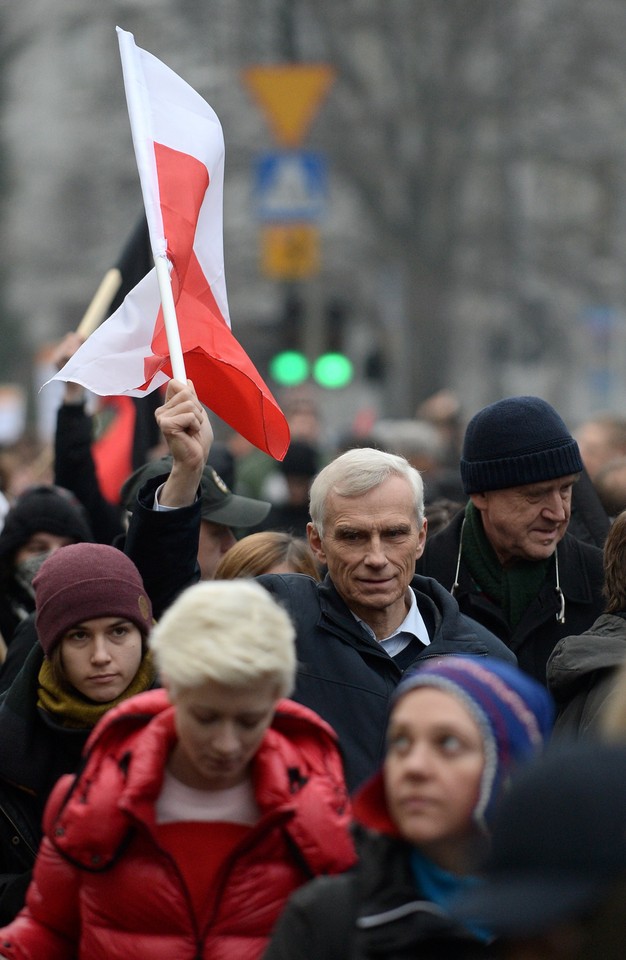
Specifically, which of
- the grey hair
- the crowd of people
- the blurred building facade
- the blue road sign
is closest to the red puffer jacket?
the crowd of people

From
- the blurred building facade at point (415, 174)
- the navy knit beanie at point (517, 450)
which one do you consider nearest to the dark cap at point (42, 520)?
the navy knit beanie at point (517, 450)

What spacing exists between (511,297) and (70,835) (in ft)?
112

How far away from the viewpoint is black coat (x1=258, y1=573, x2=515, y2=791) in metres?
4.60

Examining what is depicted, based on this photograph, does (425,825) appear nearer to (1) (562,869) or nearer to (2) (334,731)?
(1) (562,869)

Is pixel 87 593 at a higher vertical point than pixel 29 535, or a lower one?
lower

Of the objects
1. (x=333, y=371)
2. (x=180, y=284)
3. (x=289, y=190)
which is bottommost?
(x=180, y=284)

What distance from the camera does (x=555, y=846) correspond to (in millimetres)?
2605

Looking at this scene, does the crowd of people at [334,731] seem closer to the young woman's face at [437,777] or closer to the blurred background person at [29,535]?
the young woman's face at [437,777]

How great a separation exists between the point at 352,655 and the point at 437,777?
5.17 ft

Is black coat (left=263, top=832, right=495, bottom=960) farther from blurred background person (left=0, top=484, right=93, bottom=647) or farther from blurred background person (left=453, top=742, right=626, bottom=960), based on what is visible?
blurred background person (left=0, top=484, right=93, bottom=647)

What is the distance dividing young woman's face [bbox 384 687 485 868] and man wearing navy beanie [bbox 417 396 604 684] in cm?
235

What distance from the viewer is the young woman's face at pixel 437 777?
10.4 ft

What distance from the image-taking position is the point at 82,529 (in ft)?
23.4

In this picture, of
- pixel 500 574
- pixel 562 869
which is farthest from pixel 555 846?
pixel 500 574
